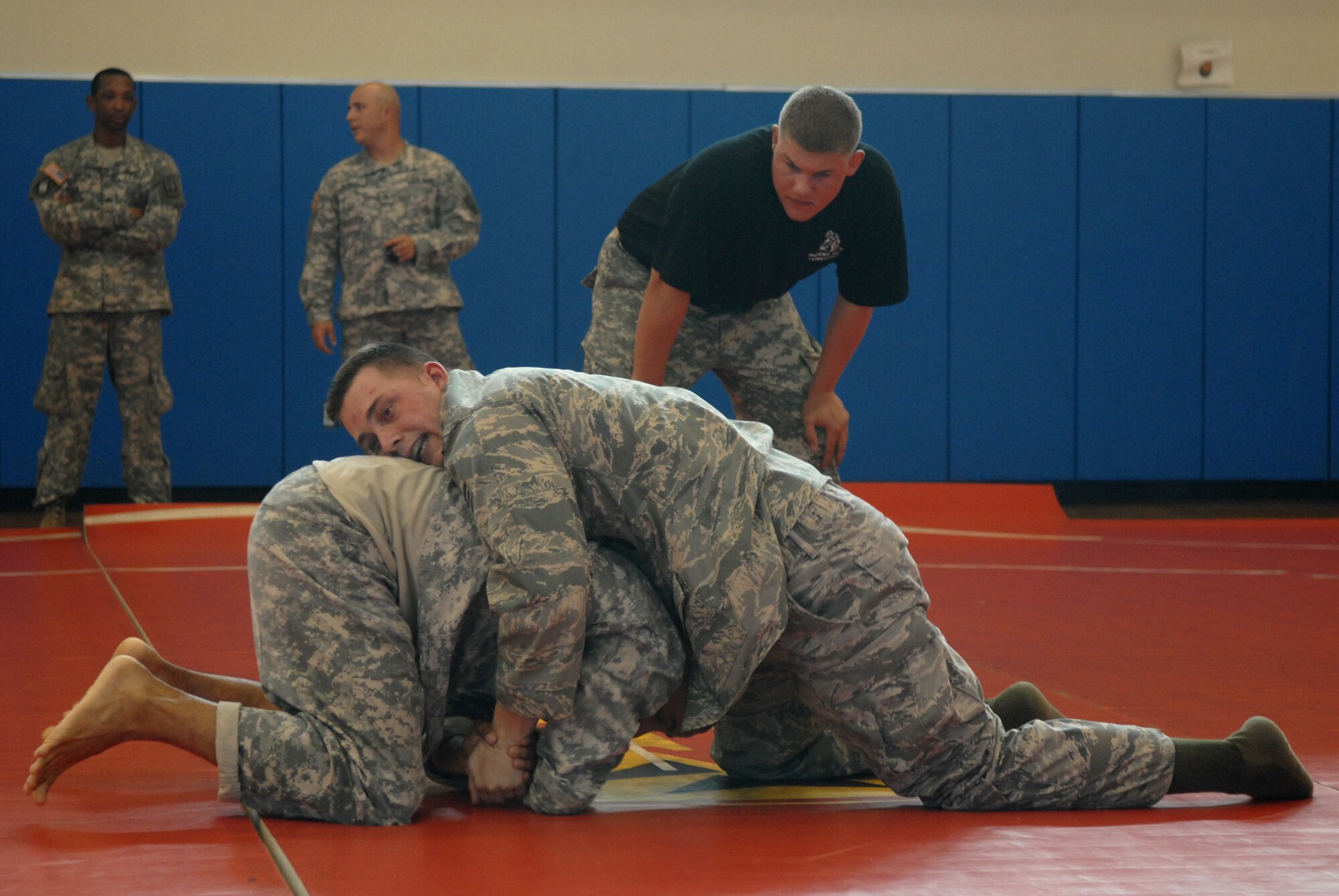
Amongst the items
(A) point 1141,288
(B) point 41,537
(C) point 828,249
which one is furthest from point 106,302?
(A) point 1141,288

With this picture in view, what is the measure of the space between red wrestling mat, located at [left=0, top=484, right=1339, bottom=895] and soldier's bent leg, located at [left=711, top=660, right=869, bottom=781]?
6 cm

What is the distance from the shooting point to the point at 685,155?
8.07 m

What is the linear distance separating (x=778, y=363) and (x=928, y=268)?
494cm

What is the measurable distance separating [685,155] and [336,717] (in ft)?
21.0

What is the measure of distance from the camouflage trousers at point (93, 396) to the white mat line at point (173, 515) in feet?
1.38

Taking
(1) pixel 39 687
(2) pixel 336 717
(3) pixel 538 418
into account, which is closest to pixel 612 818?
(2) pixel 336 717

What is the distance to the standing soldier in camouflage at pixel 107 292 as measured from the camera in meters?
6.24

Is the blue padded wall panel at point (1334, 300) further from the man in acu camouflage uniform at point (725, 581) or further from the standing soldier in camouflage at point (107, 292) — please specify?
the man in acu camouflage uniform at point (725, 581)

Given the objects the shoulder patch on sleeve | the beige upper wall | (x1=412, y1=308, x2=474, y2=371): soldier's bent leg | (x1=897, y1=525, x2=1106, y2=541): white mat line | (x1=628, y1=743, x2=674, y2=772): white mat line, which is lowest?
(x1=628, y1=743, x2=674, y2=772): white mat line

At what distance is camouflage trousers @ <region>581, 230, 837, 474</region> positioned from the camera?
3482 mm

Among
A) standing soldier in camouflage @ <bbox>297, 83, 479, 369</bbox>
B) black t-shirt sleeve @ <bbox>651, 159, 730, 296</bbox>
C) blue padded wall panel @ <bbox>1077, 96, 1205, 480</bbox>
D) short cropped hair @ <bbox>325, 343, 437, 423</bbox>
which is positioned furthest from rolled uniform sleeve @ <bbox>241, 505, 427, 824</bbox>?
blue padded wall panel @ <bbox>1077, 96, 1205, 480</bbox>

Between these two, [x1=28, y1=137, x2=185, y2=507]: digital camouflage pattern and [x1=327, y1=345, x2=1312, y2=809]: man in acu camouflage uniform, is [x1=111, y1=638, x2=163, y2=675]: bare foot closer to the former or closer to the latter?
[x1=327, y1=345, x2=1312, y2=809]: man in acu camouflage uniform

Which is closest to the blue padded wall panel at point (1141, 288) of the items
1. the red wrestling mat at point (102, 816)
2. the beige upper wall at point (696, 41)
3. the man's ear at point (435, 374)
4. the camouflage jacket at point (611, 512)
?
the beige upper wall at point (696, 41)

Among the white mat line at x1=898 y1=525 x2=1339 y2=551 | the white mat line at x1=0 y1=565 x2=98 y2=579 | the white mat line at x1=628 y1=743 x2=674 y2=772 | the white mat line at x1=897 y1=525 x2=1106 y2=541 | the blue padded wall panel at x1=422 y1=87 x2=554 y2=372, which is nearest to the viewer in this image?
the white mat line at x1=628 y1=743 x2=674 y2=772
